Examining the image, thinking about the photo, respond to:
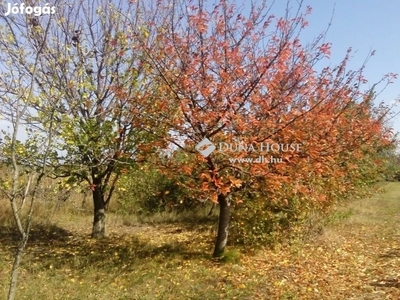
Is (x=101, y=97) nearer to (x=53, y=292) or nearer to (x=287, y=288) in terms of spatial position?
(x=53, y=292)

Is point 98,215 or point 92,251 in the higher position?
point 98,215

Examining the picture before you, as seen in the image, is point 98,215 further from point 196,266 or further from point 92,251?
point 196,266

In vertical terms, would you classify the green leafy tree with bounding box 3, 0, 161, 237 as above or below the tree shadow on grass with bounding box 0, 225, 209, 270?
above

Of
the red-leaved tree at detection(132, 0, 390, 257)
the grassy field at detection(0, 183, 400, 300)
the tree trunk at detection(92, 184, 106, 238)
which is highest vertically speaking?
the red-leaved tree at detection(132, 0, 390, 257)

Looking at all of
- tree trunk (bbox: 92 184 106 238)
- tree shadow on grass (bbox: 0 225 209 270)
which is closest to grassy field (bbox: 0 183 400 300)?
tree shadow on grass (bbox: 0 225 209 270)

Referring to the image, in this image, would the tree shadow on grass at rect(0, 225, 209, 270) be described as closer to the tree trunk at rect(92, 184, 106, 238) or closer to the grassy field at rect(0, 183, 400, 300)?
the grassy field at rect(0, 183, 400, 300)

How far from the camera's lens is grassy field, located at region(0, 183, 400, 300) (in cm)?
527

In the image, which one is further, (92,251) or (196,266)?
(92,251)

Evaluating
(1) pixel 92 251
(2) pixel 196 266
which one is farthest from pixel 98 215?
(2) pixel 196 266

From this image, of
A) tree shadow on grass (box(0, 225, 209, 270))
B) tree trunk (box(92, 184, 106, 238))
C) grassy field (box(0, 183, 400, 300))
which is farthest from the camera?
tree trunk (box(92, 184, 106, 238))

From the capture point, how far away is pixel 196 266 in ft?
21.3

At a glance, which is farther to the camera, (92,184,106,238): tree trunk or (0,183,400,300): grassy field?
(92,184,106,238): tree trunk

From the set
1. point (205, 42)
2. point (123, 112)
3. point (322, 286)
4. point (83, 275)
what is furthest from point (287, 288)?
point (123, 112)

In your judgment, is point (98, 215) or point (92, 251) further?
point (98, 215)
